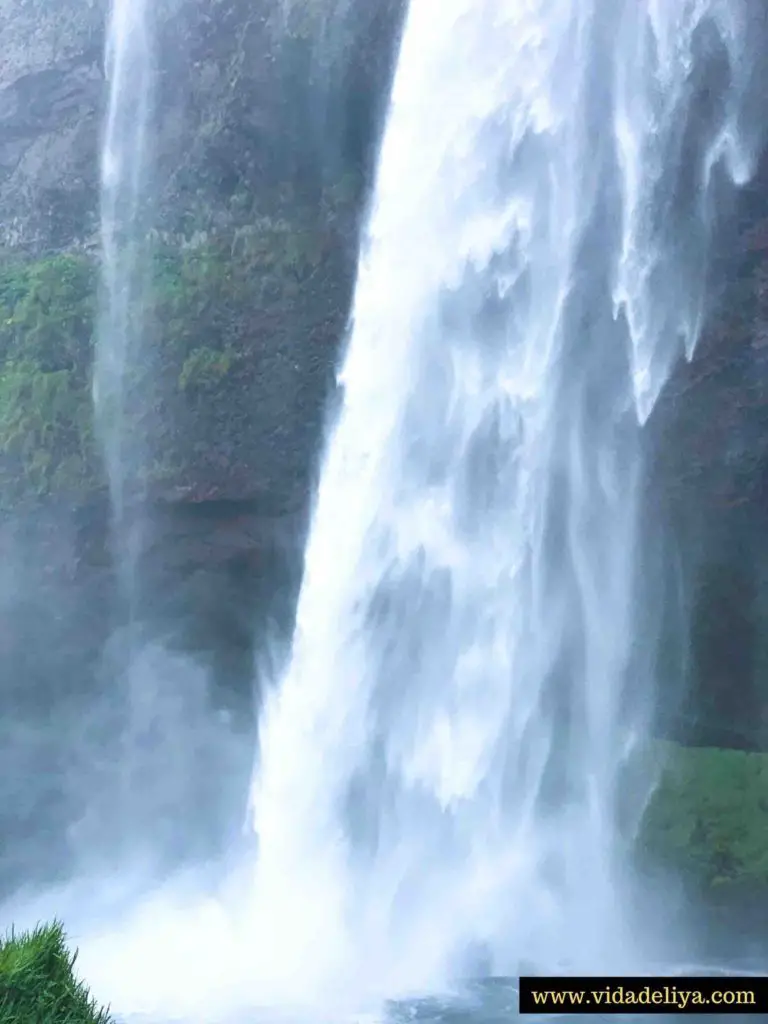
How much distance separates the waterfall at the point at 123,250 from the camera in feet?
44.3

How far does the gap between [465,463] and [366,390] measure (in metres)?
1.57

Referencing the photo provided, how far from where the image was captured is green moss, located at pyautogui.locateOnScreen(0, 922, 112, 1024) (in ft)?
17.4

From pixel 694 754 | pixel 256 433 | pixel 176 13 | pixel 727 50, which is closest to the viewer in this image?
pixel 727 50

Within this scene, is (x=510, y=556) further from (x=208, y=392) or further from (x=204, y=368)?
(x=204, y=368)

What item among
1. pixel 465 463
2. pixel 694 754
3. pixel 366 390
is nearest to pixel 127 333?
pixel 366 390

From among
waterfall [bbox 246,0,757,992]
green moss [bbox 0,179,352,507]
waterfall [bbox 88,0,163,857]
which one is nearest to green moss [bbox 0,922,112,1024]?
waterfall [bbox 246,0,757,992]

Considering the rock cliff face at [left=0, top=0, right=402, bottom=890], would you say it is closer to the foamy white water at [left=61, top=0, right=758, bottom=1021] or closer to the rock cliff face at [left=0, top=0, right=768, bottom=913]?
the rock cliff face at [left=0, top=0, right=768, bottom=913]

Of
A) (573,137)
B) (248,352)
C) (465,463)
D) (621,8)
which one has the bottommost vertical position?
(465,463)

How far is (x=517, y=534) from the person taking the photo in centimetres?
1145

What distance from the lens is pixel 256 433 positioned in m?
13.2

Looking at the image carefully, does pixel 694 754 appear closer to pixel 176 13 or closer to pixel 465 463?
pixel 465 463

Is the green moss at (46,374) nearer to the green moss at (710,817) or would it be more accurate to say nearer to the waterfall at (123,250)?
the waterfall at (123,250)

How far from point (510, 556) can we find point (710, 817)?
11.3ft

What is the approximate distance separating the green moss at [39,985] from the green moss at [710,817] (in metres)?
7.25
